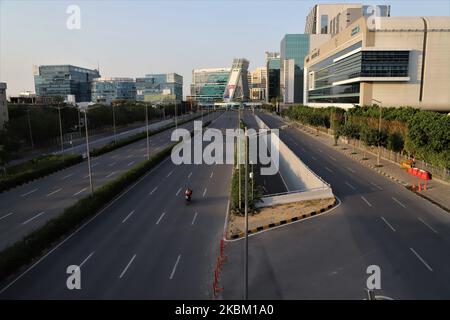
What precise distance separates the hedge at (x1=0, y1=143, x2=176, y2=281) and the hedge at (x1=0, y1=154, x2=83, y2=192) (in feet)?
35.1

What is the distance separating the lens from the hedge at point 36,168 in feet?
108

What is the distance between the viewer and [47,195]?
98.4 feet

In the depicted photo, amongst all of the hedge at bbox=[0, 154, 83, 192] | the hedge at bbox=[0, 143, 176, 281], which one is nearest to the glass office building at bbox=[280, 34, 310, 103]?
the hedge at bbox=[0, 154, 83, 192]

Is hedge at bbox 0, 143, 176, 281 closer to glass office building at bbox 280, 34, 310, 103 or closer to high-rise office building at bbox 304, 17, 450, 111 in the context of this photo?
high-rise office building at bbox 304, 17, 450, 111

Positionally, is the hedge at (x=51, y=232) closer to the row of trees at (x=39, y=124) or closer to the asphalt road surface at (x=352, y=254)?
the asphalt road surface at (x=352, y=254)

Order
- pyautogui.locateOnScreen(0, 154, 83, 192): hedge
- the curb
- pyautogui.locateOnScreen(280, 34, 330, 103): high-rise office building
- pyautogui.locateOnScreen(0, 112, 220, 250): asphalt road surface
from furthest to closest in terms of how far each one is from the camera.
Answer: pyautogui.locateOnScreen(280, 34, 330, 103): high-rise office building < pyautogui.locateOnScreen(0, 154, 83, 192): hedge < pyautogui.locateOnScreen(0, 112, 220, 250): asphalt road surface < the curb

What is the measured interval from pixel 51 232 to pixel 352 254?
16.2 metres

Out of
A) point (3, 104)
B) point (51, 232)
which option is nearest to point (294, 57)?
point (3, 104)

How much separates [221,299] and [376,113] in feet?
149

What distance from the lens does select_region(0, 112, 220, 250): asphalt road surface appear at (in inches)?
884

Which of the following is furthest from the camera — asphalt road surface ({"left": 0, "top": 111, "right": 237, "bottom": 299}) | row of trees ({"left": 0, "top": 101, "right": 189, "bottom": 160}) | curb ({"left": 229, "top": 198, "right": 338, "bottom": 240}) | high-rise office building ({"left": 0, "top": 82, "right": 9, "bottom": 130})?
high-rise office building ({"left": 0, "top": 82, "right": 9, "bottom": 130})

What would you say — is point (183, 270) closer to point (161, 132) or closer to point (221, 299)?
point (221, 299)

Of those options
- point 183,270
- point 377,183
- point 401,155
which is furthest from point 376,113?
point 183,270

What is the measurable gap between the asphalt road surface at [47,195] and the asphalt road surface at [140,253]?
3593mm
